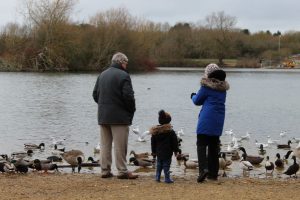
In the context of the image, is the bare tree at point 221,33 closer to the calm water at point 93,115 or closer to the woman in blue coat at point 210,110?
the calm water at point 93,115

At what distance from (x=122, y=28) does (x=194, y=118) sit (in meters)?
48.1

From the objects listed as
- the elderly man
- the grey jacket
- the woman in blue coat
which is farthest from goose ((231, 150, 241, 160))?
the grey jacket

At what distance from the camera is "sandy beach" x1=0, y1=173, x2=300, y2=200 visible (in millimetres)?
8277

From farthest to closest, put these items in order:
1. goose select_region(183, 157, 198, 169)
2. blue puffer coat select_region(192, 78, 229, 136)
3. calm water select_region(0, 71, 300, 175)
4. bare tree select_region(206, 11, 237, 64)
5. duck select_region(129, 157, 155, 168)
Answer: bare tree select_region(206, 11, 237, 64) → calm water select_region(0, 71, 300, 175) → duck select_region(129, 157, 155, 168) → goose select_region(183, 157, 198, 169) → blue puffer coat select_region(192, 78, 229, 136)

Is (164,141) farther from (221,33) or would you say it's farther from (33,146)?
(221,33)

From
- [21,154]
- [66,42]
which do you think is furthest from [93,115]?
[66,42]

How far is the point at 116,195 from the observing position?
827cm

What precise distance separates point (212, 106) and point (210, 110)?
75 mm

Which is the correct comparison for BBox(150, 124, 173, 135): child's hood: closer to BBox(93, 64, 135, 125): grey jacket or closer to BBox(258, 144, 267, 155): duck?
BBox(93, 64, 135, 125): grey jacket

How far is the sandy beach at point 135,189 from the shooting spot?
8.28 m

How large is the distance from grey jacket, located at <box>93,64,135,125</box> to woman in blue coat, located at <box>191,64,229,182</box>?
114 cm

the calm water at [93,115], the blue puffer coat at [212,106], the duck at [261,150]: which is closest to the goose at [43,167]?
the calm water at [93,115]

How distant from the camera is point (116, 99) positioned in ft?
31.6

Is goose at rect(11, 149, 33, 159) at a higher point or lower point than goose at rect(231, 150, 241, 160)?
higher
